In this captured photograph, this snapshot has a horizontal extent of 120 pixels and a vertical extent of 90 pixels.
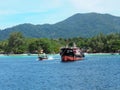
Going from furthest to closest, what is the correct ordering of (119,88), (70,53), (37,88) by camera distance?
(70,53) < (37,88) < (119,88)

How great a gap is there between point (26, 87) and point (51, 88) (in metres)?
4.27

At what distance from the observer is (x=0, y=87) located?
2516 inches

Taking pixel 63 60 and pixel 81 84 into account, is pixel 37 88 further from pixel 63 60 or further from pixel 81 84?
pixel 63 60

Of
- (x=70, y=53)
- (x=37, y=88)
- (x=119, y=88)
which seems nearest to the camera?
(x=119, y=88)

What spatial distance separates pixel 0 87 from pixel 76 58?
116 meters

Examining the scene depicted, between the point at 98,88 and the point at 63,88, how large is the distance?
5.14 m

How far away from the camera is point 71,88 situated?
194 feet

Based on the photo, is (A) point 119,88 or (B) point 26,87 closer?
(A) point 119,88

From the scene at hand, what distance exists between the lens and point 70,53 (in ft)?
555

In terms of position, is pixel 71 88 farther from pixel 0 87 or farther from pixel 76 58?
pixel 76 58

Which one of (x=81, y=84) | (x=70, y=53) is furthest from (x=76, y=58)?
(x=81, y=84)

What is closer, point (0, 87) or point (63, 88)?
point (63, 88)

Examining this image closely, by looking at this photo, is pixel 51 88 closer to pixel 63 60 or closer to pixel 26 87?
pixel 26 87

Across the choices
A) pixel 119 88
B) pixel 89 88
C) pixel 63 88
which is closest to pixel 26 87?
pixel 63 88
